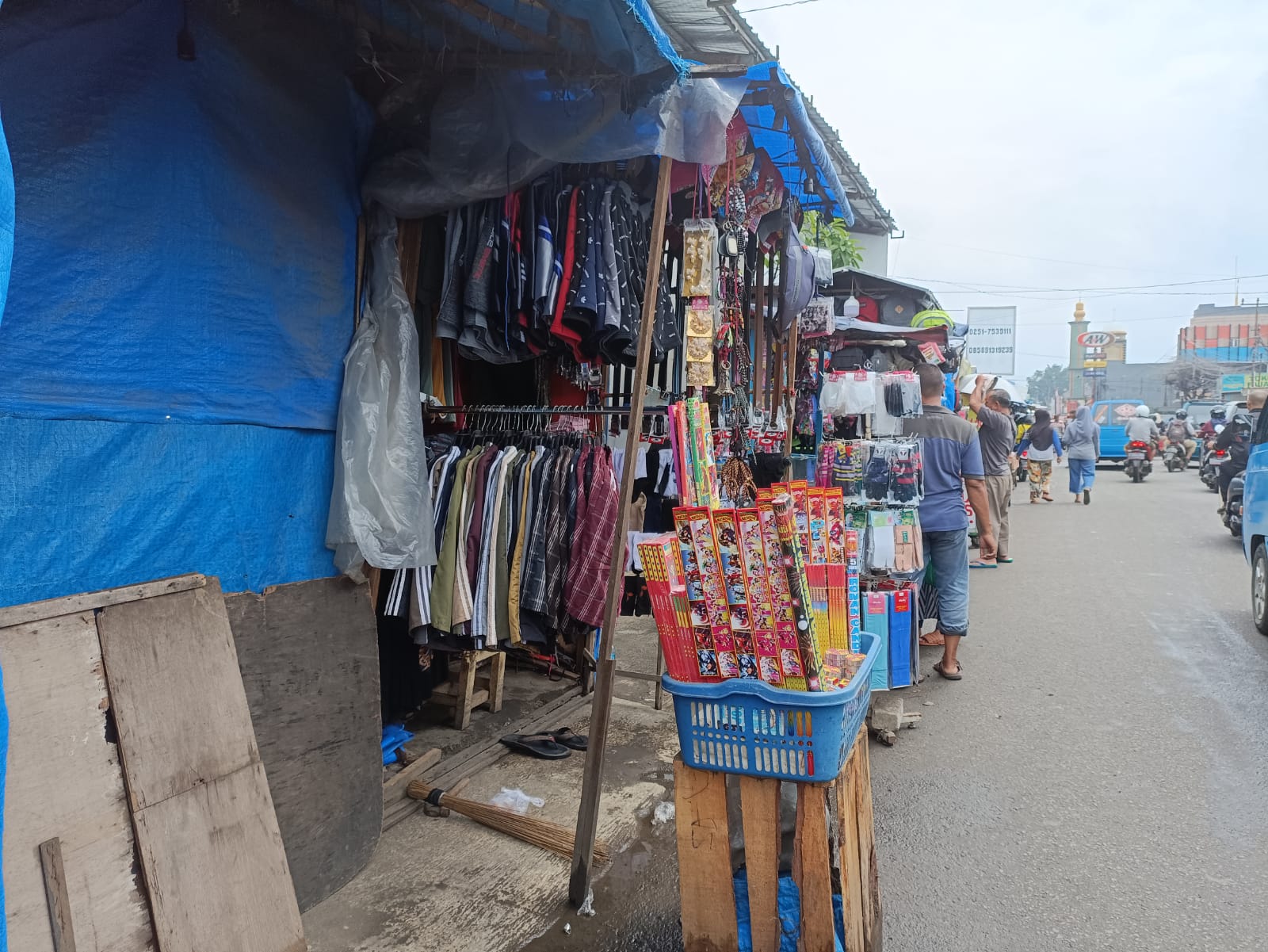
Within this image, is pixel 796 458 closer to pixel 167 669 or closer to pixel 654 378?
pixel 654 378

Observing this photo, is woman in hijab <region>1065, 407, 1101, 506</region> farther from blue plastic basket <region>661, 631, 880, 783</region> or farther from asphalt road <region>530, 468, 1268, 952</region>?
blue plastic basket <region>661, 631, 880, 783</region>

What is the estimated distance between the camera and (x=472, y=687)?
4.59 meters

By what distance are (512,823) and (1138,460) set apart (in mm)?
21194

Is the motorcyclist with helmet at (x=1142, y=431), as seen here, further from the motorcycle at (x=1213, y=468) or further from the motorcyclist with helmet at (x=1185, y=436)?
the motorcyclist with helmet at (x=1185, y=436)

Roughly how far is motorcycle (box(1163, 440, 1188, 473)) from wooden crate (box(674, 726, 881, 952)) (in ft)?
84.7

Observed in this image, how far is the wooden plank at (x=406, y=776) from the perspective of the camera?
3662mm

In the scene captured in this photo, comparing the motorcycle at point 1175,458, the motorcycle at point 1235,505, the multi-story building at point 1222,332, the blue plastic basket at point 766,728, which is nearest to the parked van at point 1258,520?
the motorcycle at point 1235,505

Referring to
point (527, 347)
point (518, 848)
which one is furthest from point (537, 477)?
point (518, 848)

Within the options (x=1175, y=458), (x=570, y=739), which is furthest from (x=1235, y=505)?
(x=1175, y=458)

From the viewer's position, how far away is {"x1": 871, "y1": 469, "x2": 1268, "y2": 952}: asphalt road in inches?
114

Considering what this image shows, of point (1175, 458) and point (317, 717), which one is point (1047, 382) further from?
point (317, 717)

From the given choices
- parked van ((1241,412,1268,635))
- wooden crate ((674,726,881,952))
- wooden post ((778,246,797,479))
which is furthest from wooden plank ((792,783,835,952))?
parked van ((1241,412,1268,635))

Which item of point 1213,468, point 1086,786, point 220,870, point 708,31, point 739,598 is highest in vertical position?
point 708,31

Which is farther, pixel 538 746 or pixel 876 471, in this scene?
pixel 876 471
